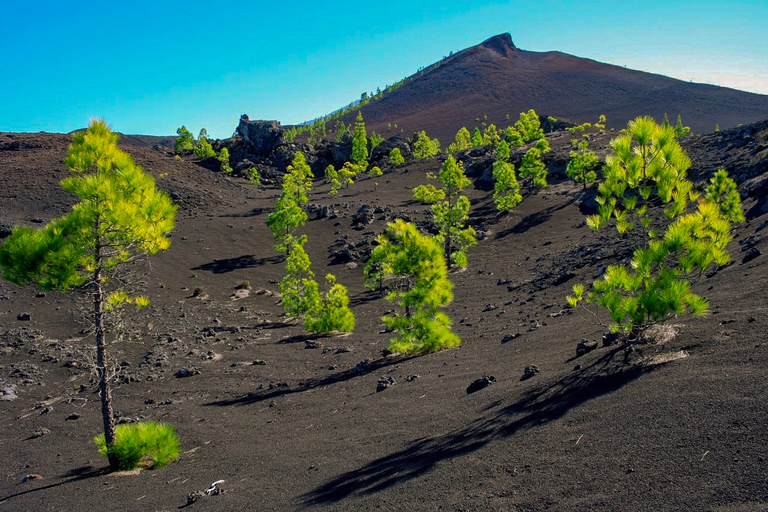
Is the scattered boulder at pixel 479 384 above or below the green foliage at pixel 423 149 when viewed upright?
below

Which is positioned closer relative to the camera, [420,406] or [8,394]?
[420,406]

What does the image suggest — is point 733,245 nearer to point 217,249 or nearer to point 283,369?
point 283,369

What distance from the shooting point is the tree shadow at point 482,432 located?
17.3 feet

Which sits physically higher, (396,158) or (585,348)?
(396,158)

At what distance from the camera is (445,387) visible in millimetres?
9297

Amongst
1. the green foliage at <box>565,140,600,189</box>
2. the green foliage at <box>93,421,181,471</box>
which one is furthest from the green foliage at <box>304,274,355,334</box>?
the green foliage at <box>565,140,600,189</box>

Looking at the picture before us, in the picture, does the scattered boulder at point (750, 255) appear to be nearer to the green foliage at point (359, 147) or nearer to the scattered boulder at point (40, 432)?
the scattered boulder at point (40, 432)

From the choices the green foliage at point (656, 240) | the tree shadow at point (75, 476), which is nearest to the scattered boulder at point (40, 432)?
the tree shadow at point (75, 476)

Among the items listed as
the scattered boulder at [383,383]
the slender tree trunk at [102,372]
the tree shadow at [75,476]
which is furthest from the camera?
the scattered boulder at [383,383]

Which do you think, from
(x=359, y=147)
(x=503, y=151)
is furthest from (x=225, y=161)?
(x=503, y=151)

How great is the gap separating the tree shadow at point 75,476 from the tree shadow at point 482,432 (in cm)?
438

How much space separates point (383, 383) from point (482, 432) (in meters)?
4.93

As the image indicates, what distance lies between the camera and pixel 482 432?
5910 millimetres

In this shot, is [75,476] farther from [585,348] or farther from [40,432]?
[585,348]
